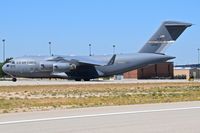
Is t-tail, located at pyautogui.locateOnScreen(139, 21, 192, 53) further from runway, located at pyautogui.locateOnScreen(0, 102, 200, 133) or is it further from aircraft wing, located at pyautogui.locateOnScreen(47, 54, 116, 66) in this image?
runway, located at pyautogui.locateOnScreen(0, 102, 200, 133)

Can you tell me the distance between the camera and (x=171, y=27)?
230 feet

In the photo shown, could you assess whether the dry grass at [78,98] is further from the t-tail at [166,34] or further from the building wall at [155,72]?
the building wall at [155,72]

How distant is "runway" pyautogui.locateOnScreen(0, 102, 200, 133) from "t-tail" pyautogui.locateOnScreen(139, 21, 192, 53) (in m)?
51.8

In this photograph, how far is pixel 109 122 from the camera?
1426cm

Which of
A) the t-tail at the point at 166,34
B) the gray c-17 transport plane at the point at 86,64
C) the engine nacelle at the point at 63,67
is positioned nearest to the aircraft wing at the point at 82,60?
the gray c-17 transport plane at the point at 86,64

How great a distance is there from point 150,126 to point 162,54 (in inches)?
2158

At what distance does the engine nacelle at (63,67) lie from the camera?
65.2 metres

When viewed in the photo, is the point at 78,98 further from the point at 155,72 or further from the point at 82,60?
the point at 155,72

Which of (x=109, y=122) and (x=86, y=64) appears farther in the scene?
(x=86, y=64)

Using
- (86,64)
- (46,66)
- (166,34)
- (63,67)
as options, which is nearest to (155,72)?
(166,34)

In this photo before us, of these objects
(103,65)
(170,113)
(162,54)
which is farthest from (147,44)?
(170,113)

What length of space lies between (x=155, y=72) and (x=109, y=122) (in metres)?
89.0

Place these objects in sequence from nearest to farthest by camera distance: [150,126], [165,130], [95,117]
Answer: [165,130]
[150,126]
[95,117]

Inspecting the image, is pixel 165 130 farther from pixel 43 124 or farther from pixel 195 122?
pixel 43 124
